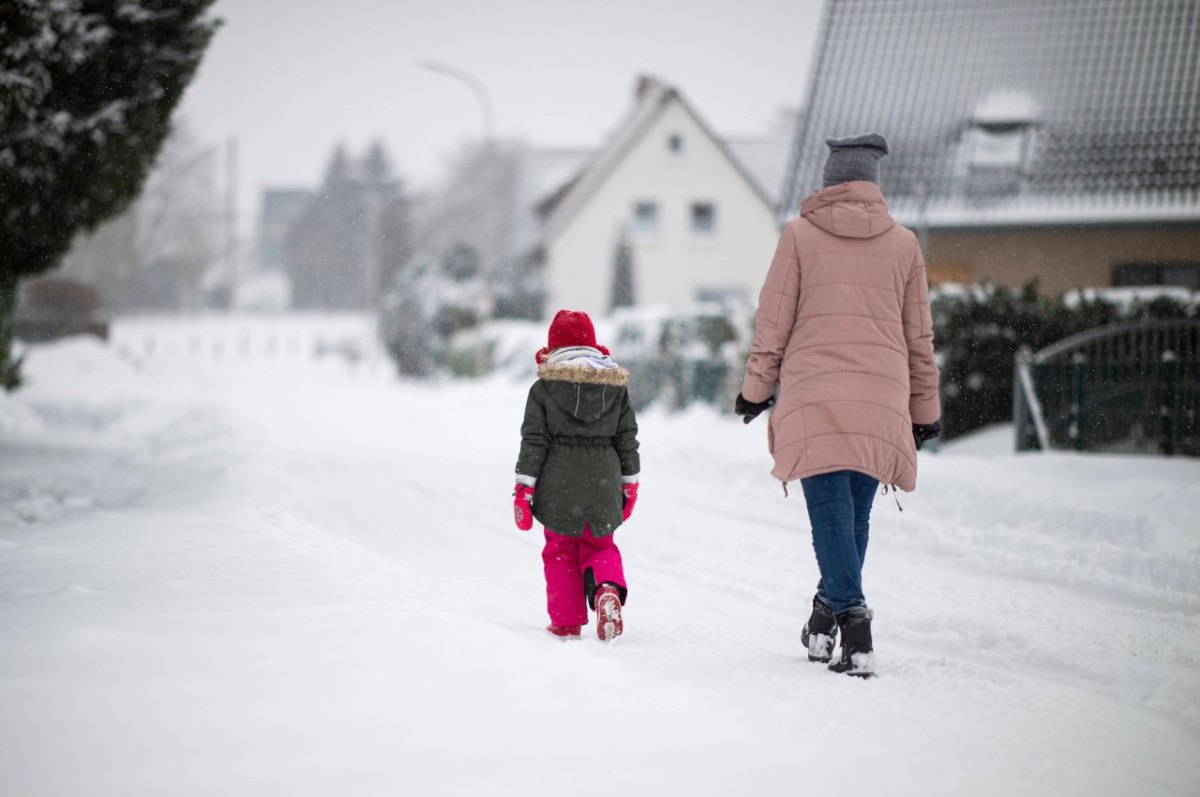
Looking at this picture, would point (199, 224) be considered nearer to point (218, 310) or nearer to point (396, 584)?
point (218, 310)

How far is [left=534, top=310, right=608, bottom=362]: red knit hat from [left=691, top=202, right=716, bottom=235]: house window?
32.7 meters

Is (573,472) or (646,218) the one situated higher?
(646,218)

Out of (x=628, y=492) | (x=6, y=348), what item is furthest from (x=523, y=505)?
(x=6, y=348)

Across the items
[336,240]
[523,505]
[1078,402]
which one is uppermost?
[336,240]

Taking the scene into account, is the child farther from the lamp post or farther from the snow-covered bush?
the lamp post

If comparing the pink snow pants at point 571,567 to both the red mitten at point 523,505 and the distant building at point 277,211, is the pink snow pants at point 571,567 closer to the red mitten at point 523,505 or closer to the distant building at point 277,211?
the red mitten at point 523,505

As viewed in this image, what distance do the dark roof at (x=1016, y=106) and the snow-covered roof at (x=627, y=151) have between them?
14567 mm

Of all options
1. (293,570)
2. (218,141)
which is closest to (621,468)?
(293,570)

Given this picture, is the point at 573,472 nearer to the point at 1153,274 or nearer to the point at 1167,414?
the point at 1167,414

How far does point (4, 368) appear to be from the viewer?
15508 mm

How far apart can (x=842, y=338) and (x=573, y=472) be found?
120 centimetres

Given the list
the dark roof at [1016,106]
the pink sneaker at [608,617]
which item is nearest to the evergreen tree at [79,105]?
the pink sneaker at [608,617]

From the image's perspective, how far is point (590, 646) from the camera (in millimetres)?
4262

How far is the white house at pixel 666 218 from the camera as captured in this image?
1427 inches
